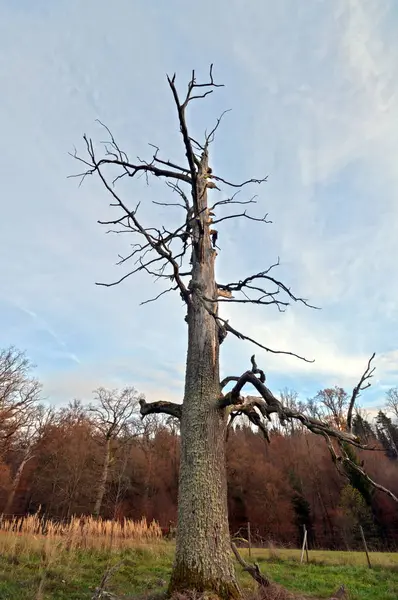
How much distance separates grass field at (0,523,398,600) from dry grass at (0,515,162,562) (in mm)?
24

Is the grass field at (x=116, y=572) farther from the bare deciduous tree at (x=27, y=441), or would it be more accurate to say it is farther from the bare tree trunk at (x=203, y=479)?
the bare deciduous tree at (x=27, y=441)

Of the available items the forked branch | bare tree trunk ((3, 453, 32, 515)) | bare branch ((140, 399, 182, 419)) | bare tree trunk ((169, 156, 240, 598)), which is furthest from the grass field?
bare tree trunk ((3, 453, 32, 515))

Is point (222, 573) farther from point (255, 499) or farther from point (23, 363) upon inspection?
point (255, 499)

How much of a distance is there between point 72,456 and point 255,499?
1447 cm

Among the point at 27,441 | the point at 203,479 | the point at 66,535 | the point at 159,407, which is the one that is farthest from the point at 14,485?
the point at 203,479

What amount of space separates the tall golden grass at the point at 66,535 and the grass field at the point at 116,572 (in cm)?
2

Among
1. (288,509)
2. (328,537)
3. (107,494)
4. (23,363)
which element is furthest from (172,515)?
(23,363)

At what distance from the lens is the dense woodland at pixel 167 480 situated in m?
24.1

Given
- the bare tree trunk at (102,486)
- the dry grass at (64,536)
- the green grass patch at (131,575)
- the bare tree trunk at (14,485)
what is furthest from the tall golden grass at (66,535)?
the bare tree trunk at (14,485)

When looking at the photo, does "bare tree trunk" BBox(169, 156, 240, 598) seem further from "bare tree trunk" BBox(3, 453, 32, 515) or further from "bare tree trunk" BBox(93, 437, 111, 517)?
"bare tree trunk" BBox(3, 453, 32, 515)

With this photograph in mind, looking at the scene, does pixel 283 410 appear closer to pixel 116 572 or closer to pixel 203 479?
pixel 203 479

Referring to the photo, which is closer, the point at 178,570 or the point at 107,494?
the point at 178,570

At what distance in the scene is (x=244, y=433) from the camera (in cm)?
3503

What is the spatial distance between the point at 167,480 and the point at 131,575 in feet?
85.1
